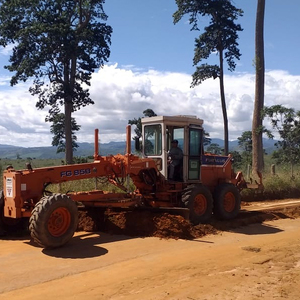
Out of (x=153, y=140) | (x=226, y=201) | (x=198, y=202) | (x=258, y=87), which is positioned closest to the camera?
(x=198, y=202)

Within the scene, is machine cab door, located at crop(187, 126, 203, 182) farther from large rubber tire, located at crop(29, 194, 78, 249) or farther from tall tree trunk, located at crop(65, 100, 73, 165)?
tall tree trunk, located at crop(65, 100, 73, 165)

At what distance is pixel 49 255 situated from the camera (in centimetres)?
791

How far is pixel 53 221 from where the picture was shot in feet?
27.3

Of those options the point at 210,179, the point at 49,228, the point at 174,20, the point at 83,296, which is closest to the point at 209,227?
the point at 210,179

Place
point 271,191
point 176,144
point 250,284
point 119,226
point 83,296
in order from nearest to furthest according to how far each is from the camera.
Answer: point 83,296 < point 250,284 < point 119,226 < point 176,144 < point 271,191

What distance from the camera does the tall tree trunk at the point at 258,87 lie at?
22.5m

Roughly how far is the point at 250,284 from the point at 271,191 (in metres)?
12.8

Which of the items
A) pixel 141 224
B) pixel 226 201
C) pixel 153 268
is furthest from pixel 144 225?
pixel 226 201

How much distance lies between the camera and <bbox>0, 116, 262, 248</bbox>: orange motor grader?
8.44 metres

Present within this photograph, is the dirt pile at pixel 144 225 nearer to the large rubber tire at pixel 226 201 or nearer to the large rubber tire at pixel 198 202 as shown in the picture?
the large rubber tire at pixel 198 202

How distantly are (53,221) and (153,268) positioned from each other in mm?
2384

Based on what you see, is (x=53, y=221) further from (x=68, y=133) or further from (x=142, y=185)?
(x=68, y=133)

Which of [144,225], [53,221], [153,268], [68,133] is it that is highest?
[68,133]

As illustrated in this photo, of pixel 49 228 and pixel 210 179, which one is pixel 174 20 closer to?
pixel 210 179
